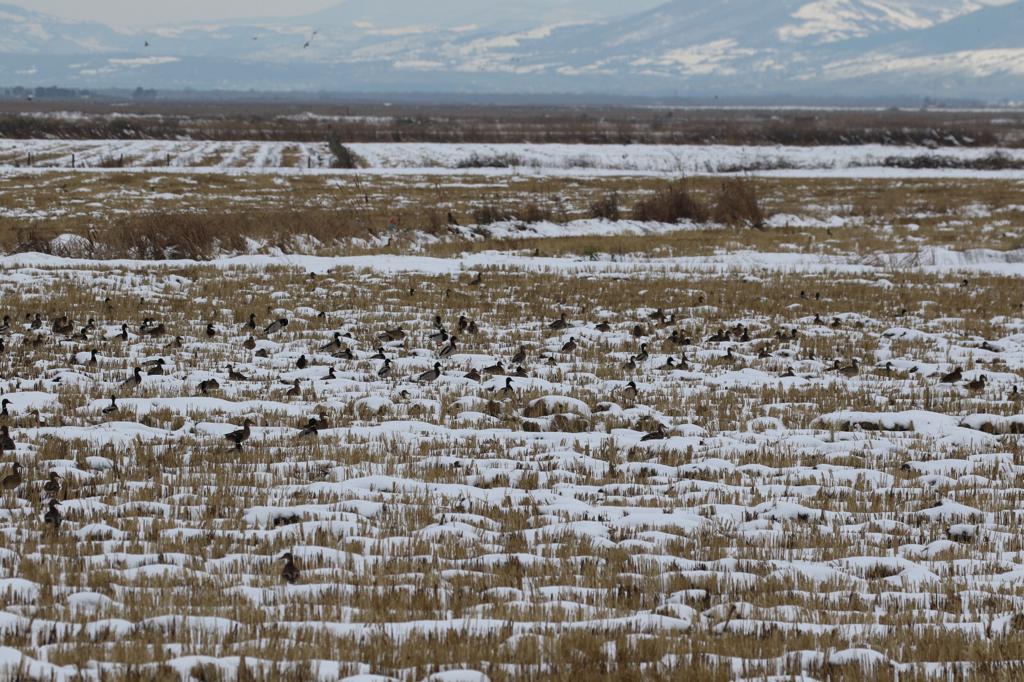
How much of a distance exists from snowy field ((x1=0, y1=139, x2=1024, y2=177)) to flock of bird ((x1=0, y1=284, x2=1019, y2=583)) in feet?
144

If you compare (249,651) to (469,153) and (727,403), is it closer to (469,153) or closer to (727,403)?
(727,403)

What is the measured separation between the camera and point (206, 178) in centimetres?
5269

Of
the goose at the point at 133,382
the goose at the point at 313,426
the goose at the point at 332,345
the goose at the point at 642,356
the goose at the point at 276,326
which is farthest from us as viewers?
the goose at the point at 276,326

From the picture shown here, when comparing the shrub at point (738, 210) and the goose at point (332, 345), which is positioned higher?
the shrub at point (738, 210)

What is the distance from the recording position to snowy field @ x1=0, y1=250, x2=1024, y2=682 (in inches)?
215

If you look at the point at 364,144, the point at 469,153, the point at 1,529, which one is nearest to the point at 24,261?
the point at 1,529

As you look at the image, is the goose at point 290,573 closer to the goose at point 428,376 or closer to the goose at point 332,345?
the goose at point 428,376

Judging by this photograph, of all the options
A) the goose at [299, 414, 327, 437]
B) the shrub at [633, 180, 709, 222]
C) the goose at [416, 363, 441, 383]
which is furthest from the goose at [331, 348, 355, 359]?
the shrub at [633, 180, 709, 222]

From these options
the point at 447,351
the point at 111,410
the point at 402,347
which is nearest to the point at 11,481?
the point at 111,410

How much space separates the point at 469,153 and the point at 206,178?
3101cm

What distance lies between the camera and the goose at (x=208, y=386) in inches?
471

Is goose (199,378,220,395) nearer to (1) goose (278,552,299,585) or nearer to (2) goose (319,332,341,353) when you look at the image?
(2) goose (319,332,341,353)

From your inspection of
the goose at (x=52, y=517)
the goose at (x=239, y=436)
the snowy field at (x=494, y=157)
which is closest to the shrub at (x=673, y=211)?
the snowy field at (x=494, y=157)

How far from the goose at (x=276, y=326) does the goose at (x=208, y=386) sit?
4.02 metres
